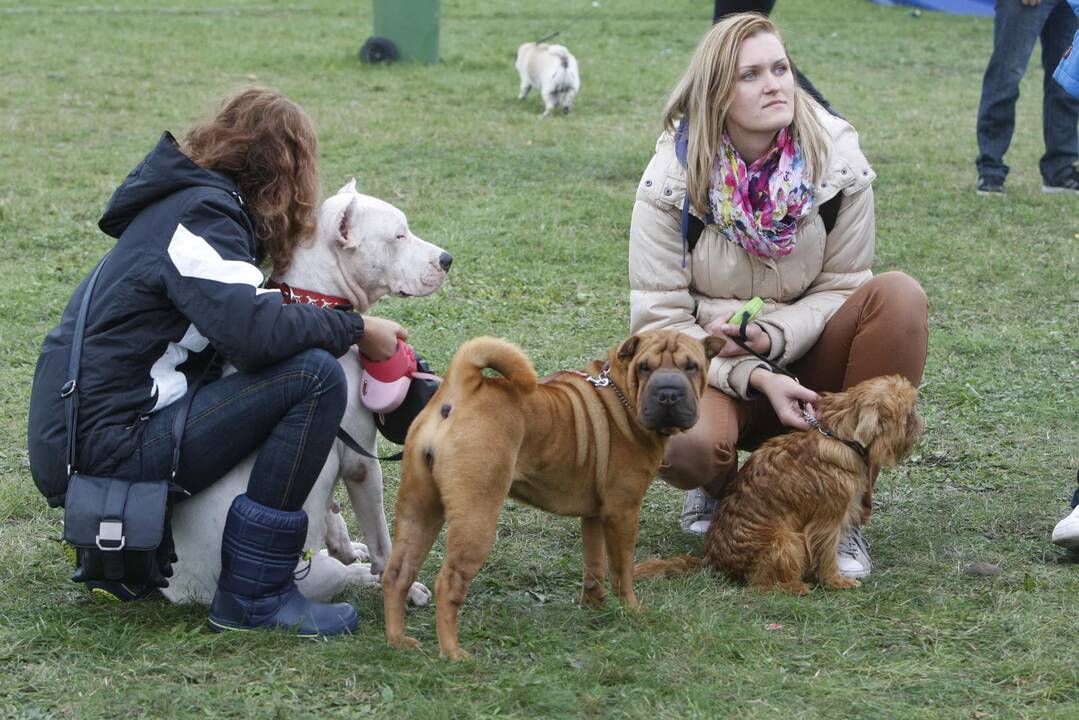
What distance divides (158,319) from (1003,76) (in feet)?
27.2

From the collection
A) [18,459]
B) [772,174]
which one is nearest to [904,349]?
[772,174]

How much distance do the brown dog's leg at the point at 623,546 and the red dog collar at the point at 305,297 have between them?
1.12 meters

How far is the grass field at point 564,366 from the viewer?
3330 mm

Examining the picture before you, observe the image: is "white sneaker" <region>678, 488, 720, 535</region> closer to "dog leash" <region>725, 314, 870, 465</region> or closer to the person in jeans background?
"dog leash" <region>725, 314, 870, 465</region>

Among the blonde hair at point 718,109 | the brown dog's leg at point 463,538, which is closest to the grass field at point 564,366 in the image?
the brown dog's leg at point 463,538

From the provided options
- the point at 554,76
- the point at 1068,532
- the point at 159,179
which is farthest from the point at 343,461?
the point at 554,76

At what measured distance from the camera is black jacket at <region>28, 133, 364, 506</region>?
341 centimetres

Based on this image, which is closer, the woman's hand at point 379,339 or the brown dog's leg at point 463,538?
the brown dog's leg at point 463,538

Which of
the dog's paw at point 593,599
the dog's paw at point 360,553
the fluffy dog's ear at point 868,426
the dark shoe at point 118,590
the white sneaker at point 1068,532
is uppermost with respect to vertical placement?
the fluffy dog's ear at point 868,426

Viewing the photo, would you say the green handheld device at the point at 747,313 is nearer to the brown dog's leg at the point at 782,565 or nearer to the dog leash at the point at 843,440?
the dog leash at the point at 843,440

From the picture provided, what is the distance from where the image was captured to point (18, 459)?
520 centimetres

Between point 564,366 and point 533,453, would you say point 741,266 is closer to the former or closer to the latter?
point 533,453

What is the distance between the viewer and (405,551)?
3.54 m

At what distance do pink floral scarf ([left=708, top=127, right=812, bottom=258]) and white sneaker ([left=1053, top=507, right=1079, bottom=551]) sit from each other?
1.35m
